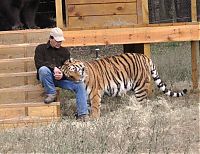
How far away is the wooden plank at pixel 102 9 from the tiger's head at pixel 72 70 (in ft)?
6.68

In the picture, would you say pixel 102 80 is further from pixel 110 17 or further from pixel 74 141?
pixel 74 141

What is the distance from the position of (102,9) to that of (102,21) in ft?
0.81

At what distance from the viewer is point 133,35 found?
1048cm

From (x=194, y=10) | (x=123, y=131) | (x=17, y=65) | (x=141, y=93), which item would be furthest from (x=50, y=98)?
(x=194, y=10)

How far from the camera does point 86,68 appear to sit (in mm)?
9203

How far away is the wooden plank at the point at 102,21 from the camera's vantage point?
35.2 feet

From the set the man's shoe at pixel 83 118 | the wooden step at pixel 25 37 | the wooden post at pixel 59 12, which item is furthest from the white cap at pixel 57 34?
the wooden post at pixel 59 12

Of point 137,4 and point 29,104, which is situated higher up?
point 137,4

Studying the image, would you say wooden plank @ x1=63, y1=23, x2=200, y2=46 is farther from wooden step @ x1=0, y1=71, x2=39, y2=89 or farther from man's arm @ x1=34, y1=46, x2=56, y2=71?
man's arm @ x1=34, y1=46, x2=56, y2=71

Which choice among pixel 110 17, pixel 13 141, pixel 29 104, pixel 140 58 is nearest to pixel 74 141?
pixel 13 141

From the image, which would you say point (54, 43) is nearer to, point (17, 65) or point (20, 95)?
point (20, 95)

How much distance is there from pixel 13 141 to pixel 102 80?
2.71 metres

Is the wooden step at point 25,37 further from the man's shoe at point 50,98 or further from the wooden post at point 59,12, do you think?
the man's shoe at point 50,98

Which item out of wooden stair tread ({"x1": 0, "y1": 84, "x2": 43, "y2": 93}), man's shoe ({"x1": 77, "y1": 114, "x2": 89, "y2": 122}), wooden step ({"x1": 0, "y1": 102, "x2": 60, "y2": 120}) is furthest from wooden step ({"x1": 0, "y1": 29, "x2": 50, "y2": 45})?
man's shoe ({"x1": 77, "y1": 114, "x2": 89, "y2": 122})
